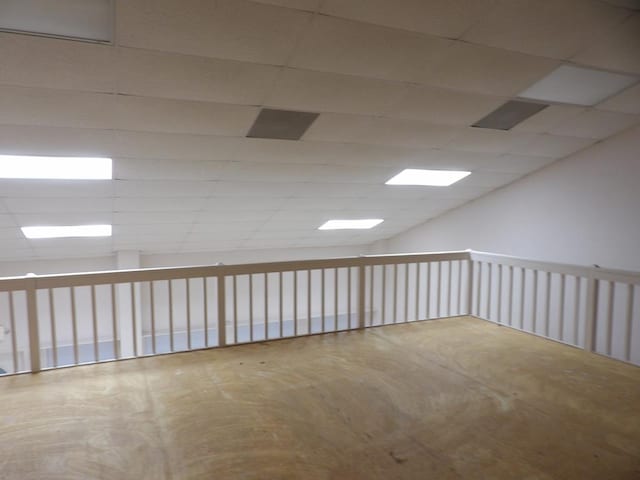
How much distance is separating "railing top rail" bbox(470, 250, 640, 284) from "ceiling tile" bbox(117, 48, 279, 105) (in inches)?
111

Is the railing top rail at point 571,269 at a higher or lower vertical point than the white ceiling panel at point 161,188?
lower

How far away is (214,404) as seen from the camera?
2521 mm

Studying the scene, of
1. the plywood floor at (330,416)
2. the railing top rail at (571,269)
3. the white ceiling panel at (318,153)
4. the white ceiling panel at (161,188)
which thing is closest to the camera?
the plywood floor at (330,416)

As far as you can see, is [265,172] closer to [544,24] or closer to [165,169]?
[165,169]

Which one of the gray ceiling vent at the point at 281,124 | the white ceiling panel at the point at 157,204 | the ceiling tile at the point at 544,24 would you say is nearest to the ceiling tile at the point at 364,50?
the ceiling tile at the point at 544,24

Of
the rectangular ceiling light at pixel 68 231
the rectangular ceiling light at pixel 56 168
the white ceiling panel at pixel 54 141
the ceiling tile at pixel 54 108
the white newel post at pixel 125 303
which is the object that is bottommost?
the white newel post at pixel 125 303

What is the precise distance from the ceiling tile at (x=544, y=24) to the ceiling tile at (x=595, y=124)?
4.89ft

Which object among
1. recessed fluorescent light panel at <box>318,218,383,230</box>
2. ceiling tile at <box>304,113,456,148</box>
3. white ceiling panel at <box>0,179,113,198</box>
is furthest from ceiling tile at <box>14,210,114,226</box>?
recessed fluorescent light panel at <box>318,218,383,230</box>

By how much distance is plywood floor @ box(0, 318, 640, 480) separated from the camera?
1943mm

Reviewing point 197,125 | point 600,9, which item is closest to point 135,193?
point 197,125

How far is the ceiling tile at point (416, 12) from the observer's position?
2221 millimetres

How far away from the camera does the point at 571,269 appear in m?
3.56

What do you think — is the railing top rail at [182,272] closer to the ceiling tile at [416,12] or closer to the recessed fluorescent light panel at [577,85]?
the recessed fluorescent light panel at [577,85]

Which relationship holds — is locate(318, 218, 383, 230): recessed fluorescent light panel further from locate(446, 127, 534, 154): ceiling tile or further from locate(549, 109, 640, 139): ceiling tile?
locate(549, 109, 640, 139): ceiling tile
